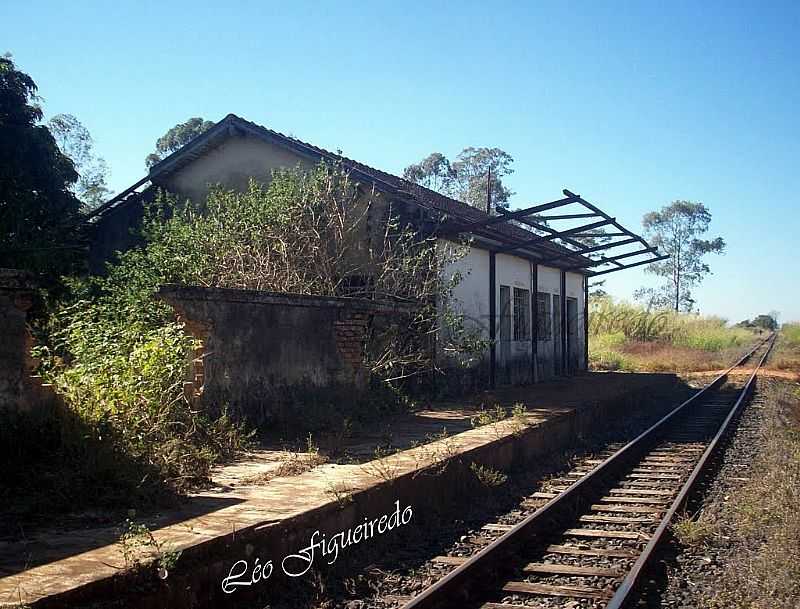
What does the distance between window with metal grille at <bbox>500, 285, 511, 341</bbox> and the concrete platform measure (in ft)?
24.2

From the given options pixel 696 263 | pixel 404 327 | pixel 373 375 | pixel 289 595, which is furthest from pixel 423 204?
pixel 696 263

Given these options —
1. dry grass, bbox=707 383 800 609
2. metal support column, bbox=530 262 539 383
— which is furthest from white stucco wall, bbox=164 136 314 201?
dry grass, bbox=707 383 800 609

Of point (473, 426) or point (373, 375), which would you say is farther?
point (373, 375)

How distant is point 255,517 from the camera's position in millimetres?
5566

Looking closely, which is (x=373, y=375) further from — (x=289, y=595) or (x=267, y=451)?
(x=289, y=595)

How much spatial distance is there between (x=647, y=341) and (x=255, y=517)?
37.3 meters

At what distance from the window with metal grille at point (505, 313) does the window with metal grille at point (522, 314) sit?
0.53m

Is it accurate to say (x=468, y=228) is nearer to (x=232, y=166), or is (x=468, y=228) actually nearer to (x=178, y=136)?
(x=232, y=166)

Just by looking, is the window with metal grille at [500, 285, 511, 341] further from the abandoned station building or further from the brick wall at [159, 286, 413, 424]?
the brick wall at [159, 286, 413, 424]

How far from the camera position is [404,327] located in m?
13.7

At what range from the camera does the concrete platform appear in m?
4.24

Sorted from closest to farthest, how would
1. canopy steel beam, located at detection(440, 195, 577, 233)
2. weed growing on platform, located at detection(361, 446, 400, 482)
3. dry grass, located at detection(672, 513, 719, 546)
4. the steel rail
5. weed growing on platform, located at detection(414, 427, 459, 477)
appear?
the steel rail → dry grass, located at detection(672, 513, 719, 546) → weed growing on platform, located at detection(361, 446, 400, 482) → weed growing on platform, located at detection(414, 427, 459, 477) → canopy steel beam, located at detection(440, 195, 577, 233)

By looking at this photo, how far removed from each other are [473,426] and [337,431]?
84.2 inches

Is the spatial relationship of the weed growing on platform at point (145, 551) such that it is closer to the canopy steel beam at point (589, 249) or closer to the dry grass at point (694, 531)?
the dry grass at point (694, 531)
